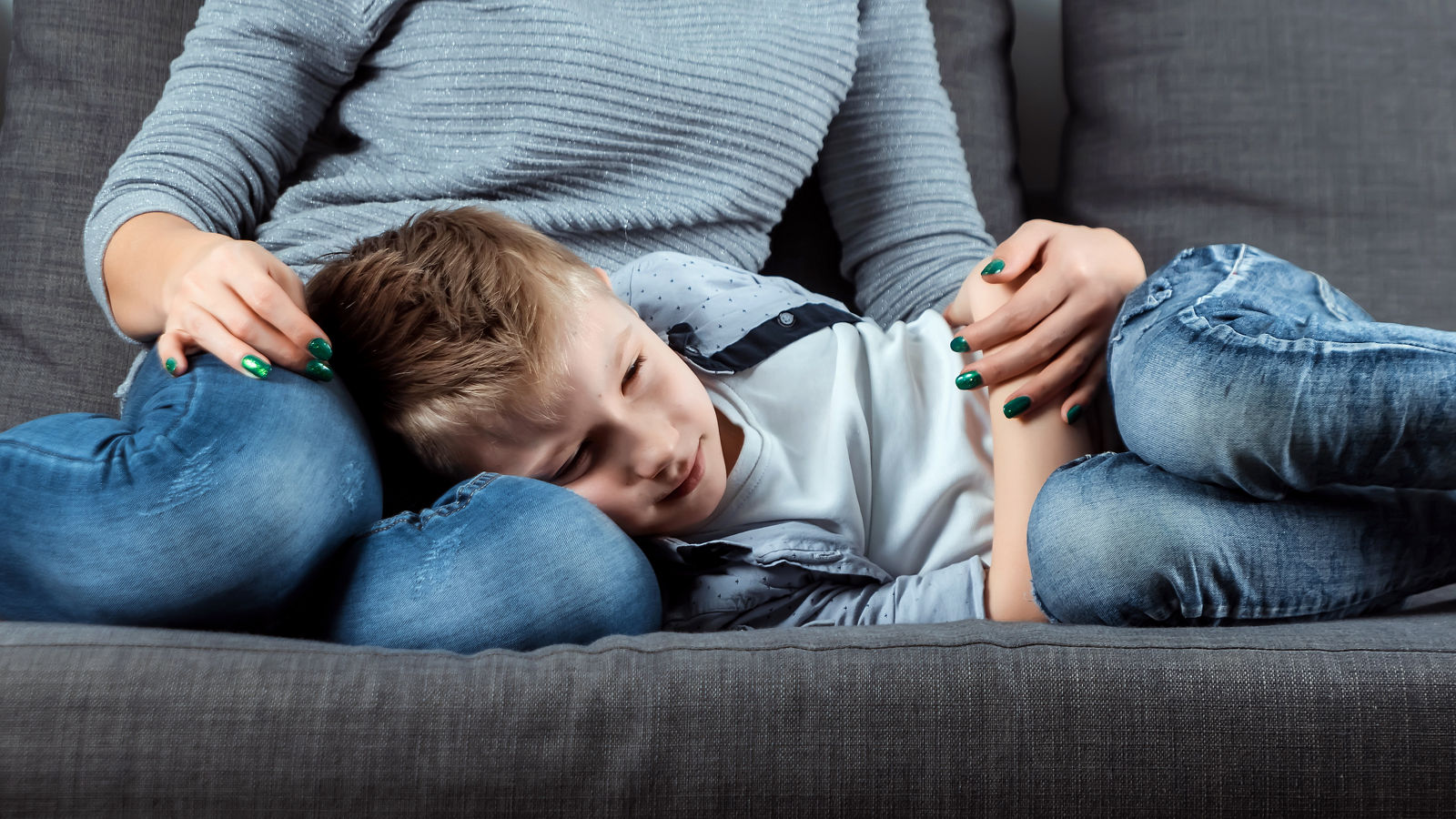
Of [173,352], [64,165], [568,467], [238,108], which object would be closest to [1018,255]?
[568,467]

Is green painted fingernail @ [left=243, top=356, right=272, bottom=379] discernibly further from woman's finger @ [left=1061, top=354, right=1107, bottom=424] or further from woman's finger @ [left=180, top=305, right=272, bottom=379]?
woman's finger @ [left=1061, top=354, right=1107, bottom=424]

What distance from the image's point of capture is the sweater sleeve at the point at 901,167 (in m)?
1.14

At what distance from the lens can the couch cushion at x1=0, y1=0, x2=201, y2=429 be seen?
39.6 inches

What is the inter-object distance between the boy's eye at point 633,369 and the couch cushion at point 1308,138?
76cm

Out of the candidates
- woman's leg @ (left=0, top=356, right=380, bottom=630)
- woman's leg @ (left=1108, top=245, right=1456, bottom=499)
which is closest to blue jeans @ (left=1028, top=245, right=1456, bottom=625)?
woman's leg @ (left=1108, top=245, right=1456, bottom=499)

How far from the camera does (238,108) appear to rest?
93cm

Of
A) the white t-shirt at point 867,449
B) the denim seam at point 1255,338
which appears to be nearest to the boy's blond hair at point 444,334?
the white t-shirt at point 867,449

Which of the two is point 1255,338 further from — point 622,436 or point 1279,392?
point 622,436

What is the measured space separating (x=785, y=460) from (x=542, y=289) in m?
0.27

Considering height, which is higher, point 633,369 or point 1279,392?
point 1279,392

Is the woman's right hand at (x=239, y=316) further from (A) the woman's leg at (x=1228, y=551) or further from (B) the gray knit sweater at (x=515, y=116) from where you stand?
(A) the woman's leg at (x=1228, y=551)

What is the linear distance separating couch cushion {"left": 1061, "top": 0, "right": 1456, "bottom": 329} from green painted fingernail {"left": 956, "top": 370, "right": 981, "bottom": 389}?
531 millimetres

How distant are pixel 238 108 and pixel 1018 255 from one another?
0.77 metres

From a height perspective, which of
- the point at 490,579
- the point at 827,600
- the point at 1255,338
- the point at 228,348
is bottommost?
the point at 827,600
